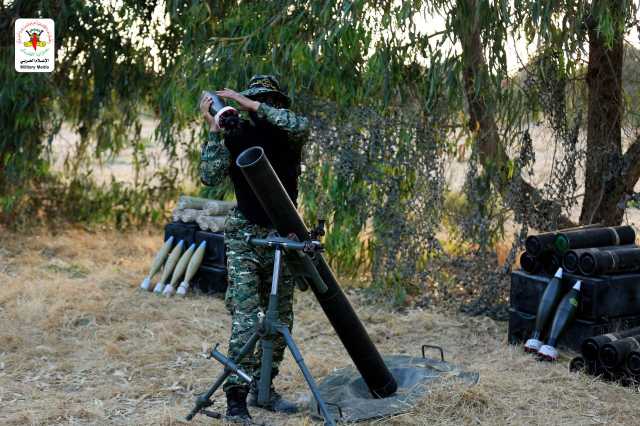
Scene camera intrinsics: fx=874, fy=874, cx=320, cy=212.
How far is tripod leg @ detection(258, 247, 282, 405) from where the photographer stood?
3.90m

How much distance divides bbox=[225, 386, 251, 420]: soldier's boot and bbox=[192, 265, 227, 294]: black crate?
118 inches

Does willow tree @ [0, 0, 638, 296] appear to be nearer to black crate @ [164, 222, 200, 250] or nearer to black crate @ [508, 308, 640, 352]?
black crate @ [164, 222, 200, 250]

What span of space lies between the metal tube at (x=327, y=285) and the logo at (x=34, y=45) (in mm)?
5881

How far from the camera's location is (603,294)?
18.7 ft

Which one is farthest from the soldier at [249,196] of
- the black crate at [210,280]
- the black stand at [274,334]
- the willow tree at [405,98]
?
the black crate at [210,280]

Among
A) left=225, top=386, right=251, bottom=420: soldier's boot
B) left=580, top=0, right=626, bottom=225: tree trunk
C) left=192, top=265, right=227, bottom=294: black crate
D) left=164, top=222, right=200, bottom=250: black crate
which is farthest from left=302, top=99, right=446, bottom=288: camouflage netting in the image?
left=225, top=386, right=251, bottom=420: soldier's boot

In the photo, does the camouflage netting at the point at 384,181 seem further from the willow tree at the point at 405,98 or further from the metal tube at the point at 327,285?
the metal tube at the point at 327,285

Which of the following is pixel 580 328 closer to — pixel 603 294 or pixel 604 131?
pixel 603 294

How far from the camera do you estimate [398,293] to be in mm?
7242

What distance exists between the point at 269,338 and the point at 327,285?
43 cm

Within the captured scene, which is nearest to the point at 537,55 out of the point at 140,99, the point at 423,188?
the point at 423,188

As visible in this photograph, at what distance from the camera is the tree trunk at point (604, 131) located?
710 cm

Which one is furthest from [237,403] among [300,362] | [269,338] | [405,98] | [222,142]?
[405,98]

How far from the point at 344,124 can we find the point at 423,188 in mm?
844
